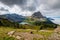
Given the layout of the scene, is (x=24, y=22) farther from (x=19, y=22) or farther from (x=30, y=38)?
(x=30, y=38)

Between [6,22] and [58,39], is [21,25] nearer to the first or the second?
[6,22]

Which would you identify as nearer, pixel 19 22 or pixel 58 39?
pixel 58 39

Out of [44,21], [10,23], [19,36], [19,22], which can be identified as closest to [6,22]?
[10,23]

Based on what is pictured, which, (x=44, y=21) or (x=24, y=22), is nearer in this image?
(x=24, y=22)

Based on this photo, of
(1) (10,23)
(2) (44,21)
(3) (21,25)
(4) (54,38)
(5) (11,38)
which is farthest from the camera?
(2) (44,21)

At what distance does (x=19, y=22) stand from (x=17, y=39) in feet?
113

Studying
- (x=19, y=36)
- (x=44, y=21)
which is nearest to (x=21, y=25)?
(x=44, y=21)

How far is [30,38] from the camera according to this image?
23.5 m

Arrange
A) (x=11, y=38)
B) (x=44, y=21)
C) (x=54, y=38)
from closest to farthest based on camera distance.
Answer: (x=54, y=38) < (x=11, y=38) < (x=44, y=21)

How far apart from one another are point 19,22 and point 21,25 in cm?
155

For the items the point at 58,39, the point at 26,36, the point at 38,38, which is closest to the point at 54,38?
the point at 58,39

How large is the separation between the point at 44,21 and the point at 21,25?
54.1 feet

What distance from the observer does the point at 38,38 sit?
2436 centimetres

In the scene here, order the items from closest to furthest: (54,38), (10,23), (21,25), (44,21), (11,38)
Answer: (54,38), (11,38), (21,25), (10,23), (44,21)
